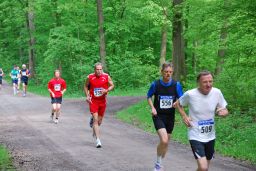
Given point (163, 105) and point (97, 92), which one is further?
point (97, 92)

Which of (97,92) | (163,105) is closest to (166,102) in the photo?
(163,105)

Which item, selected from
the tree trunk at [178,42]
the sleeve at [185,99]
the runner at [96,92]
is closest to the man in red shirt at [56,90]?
the tree trunk at [178,42]

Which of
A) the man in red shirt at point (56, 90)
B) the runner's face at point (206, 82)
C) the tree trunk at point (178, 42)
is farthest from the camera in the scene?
the tree trunk at point (178, 42)

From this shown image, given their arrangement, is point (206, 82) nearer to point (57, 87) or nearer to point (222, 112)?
point (222, 112)

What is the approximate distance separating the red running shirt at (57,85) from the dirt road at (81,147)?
47.4 inches

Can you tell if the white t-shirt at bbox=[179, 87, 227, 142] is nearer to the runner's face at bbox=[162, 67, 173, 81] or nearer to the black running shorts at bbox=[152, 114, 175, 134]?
the runner's face at bbox=[162, 67, 173, 81]

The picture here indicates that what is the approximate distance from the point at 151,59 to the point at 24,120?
2063 cm

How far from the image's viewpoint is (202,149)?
21.1 feet

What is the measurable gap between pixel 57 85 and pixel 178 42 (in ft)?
17.6

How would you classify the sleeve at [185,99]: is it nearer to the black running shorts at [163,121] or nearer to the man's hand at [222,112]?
the man's hand at [222,112]

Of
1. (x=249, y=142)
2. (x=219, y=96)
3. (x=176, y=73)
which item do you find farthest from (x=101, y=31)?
(x=219, y=96)

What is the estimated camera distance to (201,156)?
21.0ft

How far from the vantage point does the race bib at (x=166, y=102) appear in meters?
8.33

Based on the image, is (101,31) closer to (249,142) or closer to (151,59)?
(151,59)
